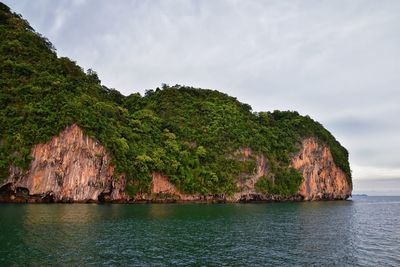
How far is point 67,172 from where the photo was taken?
61.2 m

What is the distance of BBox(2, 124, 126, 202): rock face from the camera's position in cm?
5788

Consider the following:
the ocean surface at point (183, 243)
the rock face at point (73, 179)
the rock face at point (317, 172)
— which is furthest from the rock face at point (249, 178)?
the ocean surface at point (183, 243)

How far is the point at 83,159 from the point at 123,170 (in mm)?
8375

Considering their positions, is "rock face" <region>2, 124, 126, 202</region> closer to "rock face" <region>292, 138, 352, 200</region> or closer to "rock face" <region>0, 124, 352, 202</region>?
"rock face" <region>0, 124, 352, 202</region>

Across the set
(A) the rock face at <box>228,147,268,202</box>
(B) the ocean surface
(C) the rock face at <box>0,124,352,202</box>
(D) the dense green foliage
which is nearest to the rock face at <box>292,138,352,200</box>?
(D) the dense green foliage

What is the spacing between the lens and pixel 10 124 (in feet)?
195

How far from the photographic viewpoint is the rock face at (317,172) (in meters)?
102

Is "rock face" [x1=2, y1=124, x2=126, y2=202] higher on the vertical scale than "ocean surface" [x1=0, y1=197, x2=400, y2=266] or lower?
higher

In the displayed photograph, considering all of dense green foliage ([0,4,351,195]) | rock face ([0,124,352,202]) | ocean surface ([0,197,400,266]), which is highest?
dense green foliage ([0,4,351,195])

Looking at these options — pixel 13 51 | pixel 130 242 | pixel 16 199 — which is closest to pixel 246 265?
pixel 130 242

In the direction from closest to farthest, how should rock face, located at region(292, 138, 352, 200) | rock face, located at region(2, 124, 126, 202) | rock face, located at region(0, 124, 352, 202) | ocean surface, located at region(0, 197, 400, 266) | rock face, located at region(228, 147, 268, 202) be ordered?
ocean surface, located at region(0, 197, 400, 266), rock face, located at region(2, 124, 126, 202), rock face, located at region(0, 124, 352, 202), rock face, located at region(228, 147, 268, 202), rock face, located at region(292, 138, 352, 200)

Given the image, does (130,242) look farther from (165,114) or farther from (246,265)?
(165,114)

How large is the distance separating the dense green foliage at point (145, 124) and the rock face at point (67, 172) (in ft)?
5.19

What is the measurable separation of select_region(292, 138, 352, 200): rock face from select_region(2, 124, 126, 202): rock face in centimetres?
5901
